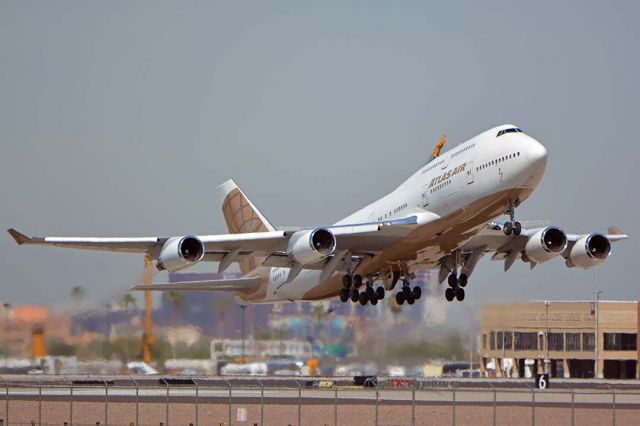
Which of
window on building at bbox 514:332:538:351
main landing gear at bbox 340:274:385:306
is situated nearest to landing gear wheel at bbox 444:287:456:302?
main landing gear at bbox 340:274:385:306

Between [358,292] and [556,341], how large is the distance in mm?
30596

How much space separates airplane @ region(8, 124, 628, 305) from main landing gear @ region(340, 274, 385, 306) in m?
0.04

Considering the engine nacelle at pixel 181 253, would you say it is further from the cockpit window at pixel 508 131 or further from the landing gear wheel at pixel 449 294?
the cockpit window at pixel 508 131

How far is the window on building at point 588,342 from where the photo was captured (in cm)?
8281

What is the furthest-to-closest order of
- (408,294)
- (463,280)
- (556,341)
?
(556,341) → (408,294) → (463,280)

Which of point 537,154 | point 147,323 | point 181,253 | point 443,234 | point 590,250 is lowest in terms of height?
point 147,323

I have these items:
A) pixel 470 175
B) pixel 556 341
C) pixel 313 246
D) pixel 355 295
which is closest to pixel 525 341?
pixel 556 341

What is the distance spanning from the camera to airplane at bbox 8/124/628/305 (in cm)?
4638

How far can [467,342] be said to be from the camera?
60719mm

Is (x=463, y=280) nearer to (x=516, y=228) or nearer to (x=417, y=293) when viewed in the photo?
(x=417, y=293)

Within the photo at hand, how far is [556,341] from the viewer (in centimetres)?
8150

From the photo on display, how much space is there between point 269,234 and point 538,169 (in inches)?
489

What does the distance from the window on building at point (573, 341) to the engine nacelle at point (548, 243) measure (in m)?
29.4

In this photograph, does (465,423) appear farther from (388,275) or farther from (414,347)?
(414,347)
